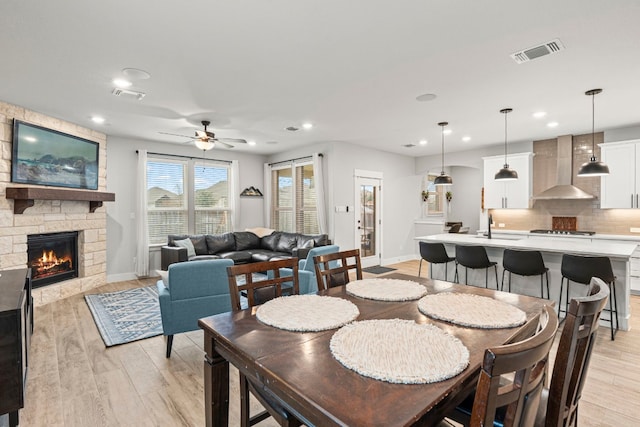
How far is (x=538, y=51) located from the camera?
2750 millimetres

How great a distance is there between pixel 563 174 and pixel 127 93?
7146 mm

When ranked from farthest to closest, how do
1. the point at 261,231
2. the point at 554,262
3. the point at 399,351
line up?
the point at 261,231
the point at 554,262
the point at 399,351

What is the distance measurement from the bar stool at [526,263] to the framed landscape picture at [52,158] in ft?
21.0

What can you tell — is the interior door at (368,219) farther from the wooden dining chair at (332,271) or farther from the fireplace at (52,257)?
the fireplace at (52,257)

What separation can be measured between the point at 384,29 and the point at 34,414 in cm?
363

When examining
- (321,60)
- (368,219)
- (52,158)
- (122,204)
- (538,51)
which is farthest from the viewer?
(368,219)

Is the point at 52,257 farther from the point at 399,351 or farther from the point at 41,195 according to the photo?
the point at 399,351

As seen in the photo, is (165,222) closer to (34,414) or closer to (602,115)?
(34,414)

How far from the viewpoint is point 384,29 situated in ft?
8.03

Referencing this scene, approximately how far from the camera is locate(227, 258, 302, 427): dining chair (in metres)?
1.40

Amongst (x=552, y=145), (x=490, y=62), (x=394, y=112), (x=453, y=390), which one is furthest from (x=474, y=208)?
(x=453, y=390)

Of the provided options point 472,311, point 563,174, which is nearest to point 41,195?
point 472,311

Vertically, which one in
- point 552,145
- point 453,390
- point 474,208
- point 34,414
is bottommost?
point 34,414

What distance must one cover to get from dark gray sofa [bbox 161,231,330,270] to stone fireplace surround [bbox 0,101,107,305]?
111 cm
